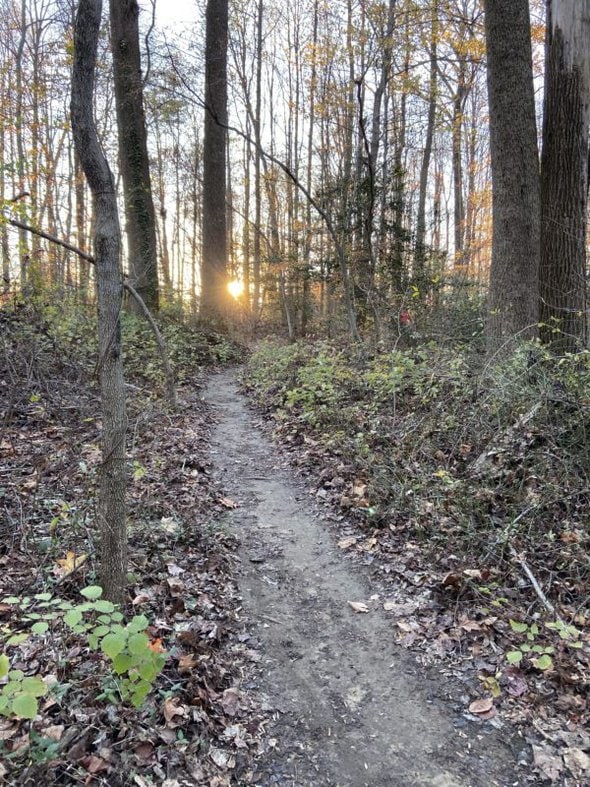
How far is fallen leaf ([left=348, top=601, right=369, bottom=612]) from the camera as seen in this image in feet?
12.3

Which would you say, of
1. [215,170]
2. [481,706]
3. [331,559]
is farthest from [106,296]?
[215,170]

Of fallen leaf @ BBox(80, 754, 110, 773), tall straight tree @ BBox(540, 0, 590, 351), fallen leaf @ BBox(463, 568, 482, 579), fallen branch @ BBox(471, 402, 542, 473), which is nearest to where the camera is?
fallen leaf @ BBox(80, 754, 110, 773)

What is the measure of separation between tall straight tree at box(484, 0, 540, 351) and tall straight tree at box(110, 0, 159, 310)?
873 centimetres

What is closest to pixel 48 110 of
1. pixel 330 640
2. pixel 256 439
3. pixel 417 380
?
pixel 256 439

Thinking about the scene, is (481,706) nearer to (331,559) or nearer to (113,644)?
(331,559)

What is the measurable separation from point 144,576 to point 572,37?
8055 millimetres

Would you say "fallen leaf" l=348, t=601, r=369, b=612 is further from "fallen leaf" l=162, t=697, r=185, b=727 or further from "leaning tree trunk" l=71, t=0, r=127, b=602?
"leaning tree trunk" l=71, t=0, r=127, b=602

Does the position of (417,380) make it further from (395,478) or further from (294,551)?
(294,551)

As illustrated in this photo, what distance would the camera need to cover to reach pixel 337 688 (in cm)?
299

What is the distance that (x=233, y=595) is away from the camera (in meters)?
3.82

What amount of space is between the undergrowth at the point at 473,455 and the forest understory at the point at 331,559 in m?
0.02

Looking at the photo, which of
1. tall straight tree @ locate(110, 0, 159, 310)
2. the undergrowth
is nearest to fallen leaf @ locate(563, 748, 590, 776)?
the undergrowth

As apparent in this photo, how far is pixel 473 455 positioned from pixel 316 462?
208cm

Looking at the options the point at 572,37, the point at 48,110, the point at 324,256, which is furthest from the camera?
the point at 48,110
